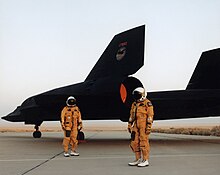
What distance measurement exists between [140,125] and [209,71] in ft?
24.8

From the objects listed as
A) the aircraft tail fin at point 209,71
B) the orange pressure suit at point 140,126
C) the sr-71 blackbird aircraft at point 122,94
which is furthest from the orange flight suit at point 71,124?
the aircraft tail fin at point 209,71

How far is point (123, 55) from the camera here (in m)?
10.7

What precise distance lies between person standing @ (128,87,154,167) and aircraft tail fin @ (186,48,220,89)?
662 cm

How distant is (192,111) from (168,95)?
173 centimetres

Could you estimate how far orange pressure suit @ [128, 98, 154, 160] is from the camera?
6.46 metres

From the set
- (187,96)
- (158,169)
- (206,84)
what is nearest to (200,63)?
(206,84)

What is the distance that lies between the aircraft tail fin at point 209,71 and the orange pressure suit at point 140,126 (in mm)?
6653

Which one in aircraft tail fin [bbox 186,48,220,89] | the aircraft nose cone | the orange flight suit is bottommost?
the aircraft nose cone

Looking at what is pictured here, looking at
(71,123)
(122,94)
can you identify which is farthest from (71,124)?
(122,94)

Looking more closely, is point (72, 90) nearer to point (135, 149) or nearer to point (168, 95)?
point (168, 95)

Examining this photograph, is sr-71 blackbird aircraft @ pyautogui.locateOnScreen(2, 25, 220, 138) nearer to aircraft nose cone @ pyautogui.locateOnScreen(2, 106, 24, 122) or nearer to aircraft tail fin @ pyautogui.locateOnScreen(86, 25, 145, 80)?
aircraft tail fin @ pyautogui.locateOnScreen(86, 25, 145, 80)

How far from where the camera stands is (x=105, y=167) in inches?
236

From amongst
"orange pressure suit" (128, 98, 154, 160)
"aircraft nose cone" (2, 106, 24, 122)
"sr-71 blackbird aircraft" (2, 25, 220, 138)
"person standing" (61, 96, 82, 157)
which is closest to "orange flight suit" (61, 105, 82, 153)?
"person standing" (61, 96, 82, 157)

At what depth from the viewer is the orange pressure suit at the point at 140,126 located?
21.2 ft
